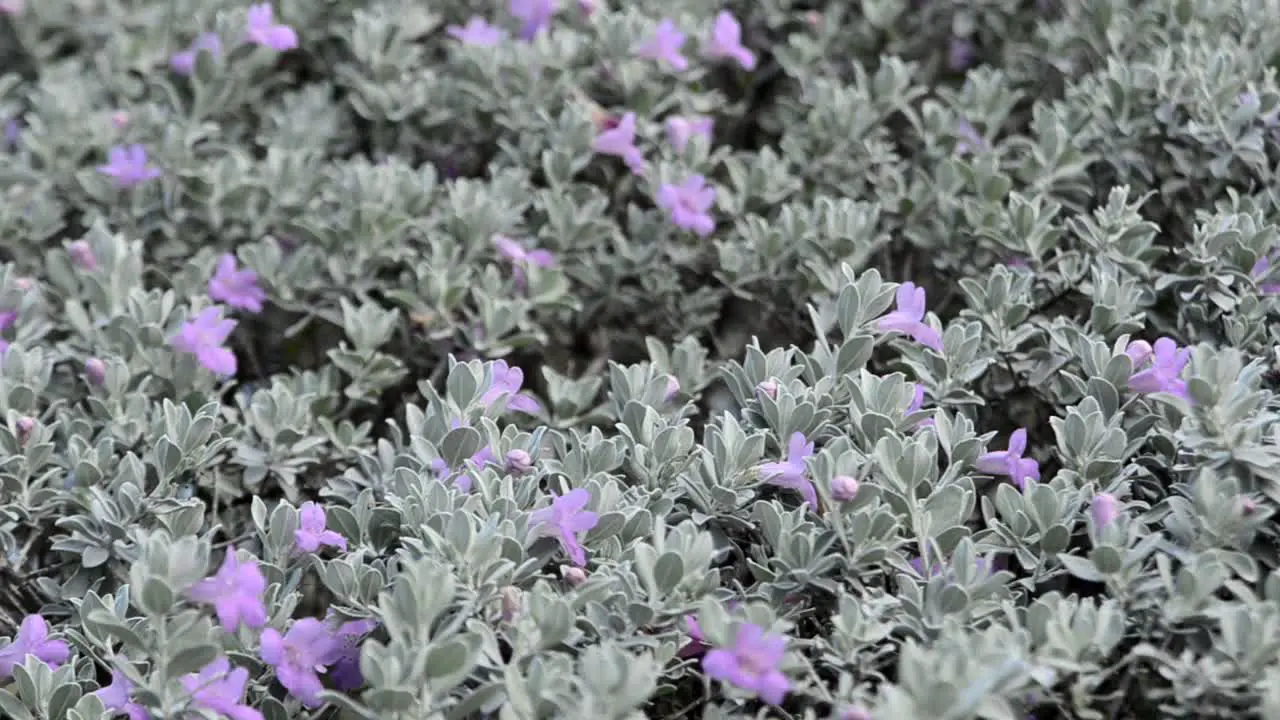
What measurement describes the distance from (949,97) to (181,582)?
1889 mm

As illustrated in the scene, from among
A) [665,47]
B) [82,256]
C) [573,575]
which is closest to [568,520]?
[573,575]

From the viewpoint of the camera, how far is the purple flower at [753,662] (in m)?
1.62

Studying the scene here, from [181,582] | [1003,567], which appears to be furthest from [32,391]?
[1003,567]

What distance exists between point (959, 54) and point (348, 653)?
2.16 meters

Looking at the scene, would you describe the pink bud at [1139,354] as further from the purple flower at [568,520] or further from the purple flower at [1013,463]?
the purple flower at [568,520]

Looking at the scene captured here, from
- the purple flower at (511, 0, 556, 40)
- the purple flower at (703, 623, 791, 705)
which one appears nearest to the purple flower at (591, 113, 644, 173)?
the purple flower at (511, 0, 556, 40)

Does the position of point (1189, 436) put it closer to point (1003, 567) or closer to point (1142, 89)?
point (1003, 567)

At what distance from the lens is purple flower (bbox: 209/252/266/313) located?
2.67 meters

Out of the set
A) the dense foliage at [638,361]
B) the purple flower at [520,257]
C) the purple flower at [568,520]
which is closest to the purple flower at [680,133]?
the dense foliage at [638,361]

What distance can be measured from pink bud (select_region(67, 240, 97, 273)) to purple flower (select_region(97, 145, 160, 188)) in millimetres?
259

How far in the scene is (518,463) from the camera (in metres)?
1.99

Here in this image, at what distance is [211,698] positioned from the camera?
1772mm

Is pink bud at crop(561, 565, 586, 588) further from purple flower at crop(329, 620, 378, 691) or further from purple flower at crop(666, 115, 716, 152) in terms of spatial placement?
purple flower at crop(666, 115, 716, 152)

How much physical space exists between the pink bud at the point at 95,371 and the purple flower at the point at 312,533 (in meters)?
0.60
